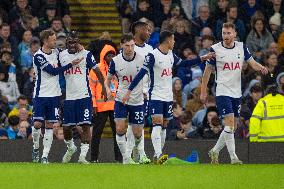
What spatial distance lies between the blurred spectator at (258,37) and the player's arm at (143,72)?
7.74m

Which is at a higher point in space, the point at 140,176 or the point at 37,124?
the point at 37,124

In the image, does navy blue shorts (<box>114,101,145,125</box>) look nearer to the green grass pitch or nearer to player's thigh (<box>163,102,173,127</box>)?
player's thigh (<box>163,102,173,127</box>)

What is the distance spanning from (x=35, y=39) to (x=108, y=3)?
2.96 m

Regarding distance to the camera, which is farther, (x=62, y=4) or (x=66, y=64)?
(x=62, y=4)

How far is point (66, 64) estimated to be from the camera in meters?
21.1

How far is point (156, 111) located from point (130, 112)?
0.55 meters

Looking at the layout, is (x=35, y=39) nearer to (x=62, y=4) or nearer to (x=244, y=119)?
(x=62, y=4)

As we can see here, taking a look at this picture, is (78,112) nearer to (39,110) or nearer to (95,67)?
(39,110)

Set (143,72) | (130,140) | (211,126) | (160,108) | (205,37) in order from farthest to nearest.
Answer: (205,37) → (211,126) → (130,140) → (160,108) → (143,72)

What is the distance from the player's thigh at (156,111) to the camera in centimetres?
2044

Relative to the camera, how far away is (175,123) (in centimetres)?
2511

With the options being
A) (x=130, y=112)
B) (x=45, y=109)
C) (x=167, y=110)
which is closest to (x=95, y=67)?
(x=130, y=112)

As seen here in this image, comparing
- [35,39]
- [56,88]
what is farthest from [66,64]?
[35,39]

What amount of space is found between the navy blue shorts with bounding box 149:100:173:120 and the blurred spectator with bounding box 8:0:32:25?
9185 mm
